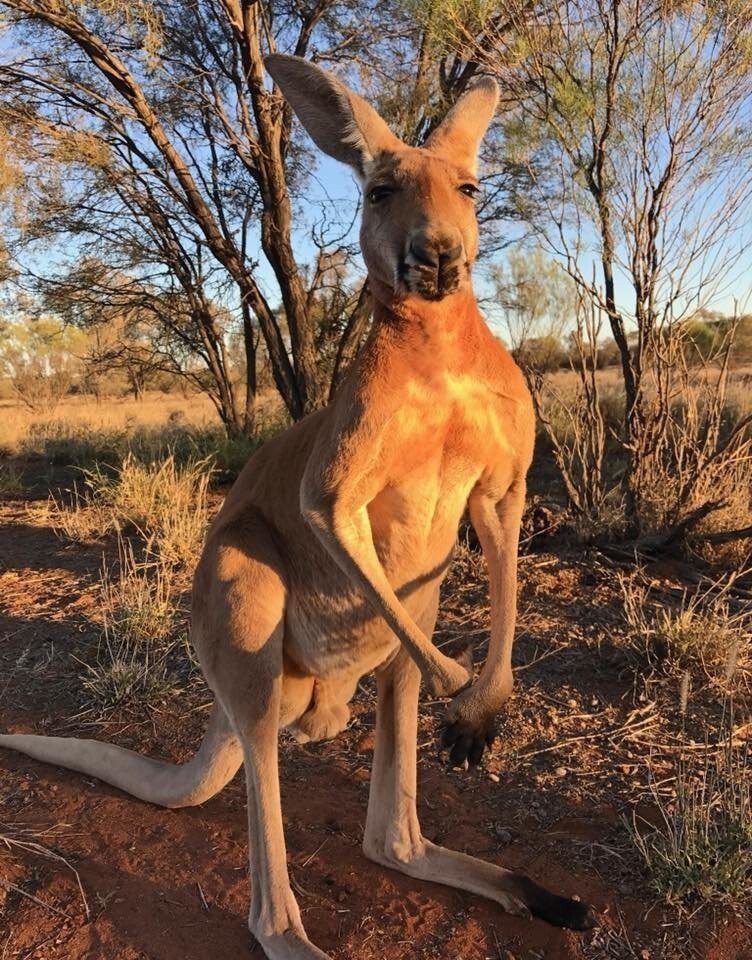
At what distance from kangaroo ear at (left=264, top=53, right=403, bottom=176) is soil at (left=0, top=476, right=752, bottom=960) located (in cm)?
236

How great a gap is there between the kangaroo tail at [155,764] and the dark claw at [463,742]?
2.57 feet

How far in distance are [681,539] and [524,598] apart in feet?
4.38

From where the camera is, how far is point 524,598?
4465 millimetres

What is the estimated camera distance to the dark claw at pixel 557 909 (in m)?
2.14

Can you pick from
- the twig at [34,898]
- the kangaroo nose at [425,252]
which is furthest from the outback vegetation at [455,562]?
the kangaroo nose at [425,252]

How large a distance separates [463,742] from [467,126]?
195cm

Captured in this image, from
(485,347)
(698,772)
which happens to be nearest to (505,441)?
(485,347)

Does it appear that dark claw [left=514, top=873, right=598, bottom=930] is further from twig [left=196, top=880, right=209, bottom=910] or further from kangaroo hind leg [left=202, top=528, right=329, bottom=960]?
twig [left=196, top=880, right=209, bottom=910]

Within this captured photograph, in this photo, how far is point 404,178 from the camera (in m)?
1.97

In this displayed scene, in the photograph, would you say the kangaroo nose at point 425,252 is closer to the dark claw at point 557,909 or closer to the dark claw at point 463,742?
the dark claw at point 463,742

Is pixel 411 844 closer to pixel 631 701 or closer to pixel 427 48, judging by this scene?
pixel 631 701

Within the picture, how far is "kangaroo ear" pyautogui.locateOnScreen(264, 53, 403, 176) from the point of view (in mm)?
2156

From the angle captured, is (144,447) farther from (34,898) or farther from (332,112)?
(332,112)

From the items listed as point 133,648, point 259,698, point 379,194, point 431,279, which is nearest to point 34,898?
point 259,698
